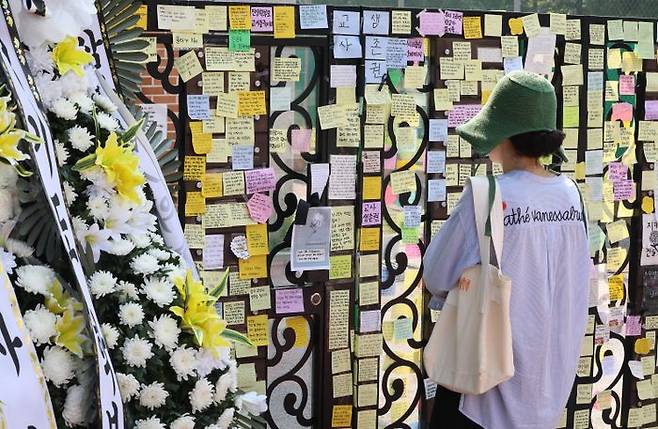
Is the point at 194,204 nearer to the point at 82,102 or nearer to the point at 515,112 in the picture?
the point at 515,112

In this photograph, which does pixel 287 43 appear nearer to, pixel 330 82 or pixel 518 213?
pixel 330 82

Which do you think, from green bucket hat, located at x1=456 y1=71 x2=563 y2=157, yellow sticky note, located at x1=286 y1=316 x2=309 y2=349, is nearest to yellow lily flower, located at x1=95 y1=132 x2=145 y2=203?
green bucket hat, located at x1=456 y1=71 x2=563 y2=157

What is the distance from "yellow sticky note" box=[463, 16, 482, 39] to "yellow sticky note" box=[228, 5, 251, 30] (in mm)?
1073

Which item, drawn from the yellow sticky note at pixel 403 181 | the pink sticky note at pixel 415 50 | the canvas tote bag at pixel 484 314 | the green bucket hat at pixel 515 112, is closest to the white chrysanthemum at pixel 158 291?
the canvas tote bag at pixel 484 314

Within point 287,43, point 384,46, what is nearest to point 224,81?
point 287,43

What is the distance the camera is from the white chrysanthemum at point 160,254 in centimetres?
177

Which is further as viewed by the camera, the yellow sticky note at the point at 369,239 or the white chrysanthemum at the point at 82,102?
the yellow sticky note at the point at 369,239

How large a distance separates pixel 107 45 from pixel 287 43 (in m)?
1.67

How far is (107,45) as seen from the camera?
2.07 m

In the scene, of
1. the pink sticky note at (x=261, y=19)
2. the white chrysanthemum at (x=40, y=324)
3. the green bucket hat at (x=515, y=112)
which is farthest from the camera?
the pink sticky note at (x=261, y=19)

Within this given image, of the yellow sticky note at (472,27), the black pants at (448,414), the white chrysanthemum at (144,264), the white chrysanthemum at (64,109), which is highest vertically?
the yellow sticky note at (472,27)

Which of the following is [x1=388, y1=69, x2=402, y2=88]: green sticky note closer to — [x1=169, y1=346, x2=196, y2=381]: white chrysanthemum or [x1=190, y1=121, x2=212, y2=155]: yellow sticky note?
[x1=190, y1=121, x2=212, y2=155]: yellow sticky note

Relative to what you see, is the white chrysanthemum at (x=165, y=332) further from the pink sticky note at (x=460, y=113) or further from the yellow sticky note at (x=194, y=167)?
the pink sticky note at (x=460, y=113)

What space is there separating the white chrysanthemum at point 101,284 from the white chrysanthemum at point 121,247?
0.05 m
